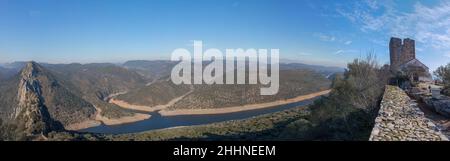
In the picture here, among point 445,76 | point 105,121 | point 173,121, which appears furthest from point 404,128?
point 105,121

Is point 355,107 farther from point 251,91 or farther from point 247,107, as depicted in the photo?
point 251,91

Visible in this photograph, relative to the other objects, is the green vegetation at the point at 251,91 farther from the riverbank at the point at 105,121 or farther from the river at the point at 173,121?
the riverbank at the point at 105,121

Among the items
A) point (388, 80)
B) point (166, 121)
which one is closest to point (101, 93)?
point (166, 121)

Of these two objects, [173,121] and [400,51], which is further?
[173,121]

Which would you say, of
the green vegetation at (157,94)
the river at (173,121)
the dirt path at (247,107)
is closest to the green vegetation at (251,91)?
the dirt path at (247,107)

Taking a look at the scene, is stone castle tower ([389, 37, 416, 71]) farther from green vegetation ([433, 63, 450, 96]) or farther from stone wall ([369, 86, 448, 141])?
stone wall ([369, 86, 448, 141])

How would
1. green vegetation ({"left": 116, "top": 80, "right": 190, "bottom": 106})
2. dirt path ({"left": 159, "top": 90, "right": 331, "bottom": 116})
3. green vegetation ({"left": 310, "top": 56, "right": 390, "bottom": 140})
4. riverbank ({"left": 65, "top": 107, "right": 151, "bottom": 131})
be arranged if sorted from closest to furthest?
green vegetation ({"left": 310, "top": 56, "right": 390, "bottom": 140})
dirt path ({"left": 159, "top": 90, "right": 331, "bottom": 116})
riverbank ({"left": 65, "top": 107, "right": 151, "bottom": 131})
green vegetation ({"left": 116, "top": 80, "right": 190, "bottom": 106})

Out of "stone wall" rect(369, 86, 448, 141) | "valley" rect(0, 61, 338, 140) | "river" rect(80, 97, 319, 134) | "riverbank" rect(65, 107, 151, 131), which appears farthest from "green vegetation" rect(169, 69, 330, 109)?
"stone wall" rect(369, 86, 448, 141)
